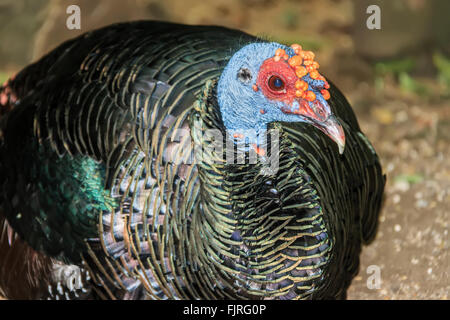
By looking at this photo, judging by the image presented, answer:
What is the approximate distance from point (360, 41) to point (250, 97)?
4709 millimetres

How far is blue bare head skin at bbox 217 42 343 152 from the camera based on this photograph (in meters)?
2.79

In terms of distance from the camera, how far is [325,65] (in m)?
7.18

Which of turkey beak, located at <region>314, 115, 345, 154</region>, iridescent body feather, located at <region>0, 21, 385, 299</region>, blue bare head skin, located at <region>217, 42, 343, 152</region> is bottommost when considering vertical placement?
iridescent body feather, located at <region>0, 21, 385, 299</region>

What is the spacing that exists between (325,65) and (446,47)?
1.26 metres

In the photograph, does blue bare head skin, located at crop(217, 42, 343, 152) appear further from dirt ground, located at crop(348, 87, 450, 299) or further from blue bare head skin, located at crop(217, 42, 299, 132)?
dirt ground, located at crop(348, 87, 450, 299)

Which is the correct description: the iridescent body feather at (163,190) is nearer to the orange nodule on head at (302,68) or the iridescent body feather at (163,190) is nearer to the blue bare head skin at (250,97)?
the blue bare head skin at (250,97)

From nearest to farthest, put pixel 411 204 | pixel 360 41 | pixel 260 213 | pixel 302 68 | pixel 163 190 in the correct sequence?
pixel 302 68
pixel 260 213
pixel 163 190
pixel 411 204
pixel 360 41

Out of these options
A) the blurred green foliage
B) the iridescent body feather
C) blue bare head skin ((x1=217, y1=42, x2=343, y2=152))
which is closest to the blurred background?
the blurred green foliage

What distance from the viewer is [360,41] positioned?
7.25m

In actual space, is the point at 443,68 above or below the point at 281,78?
below

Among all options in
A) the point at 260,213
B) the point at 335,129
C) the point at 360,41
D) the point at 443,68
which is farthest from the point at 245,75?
the point at 360,41

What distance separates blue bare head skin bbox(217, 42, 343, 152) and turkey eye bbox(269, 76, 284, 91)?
54mm

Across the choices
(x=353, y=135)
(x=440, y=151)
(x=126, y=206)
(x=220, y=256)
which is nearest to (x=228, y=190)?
(x=220, y=256)

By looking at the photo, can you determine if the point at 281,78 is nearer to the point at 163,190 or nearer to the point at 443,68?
the point at 163,190
